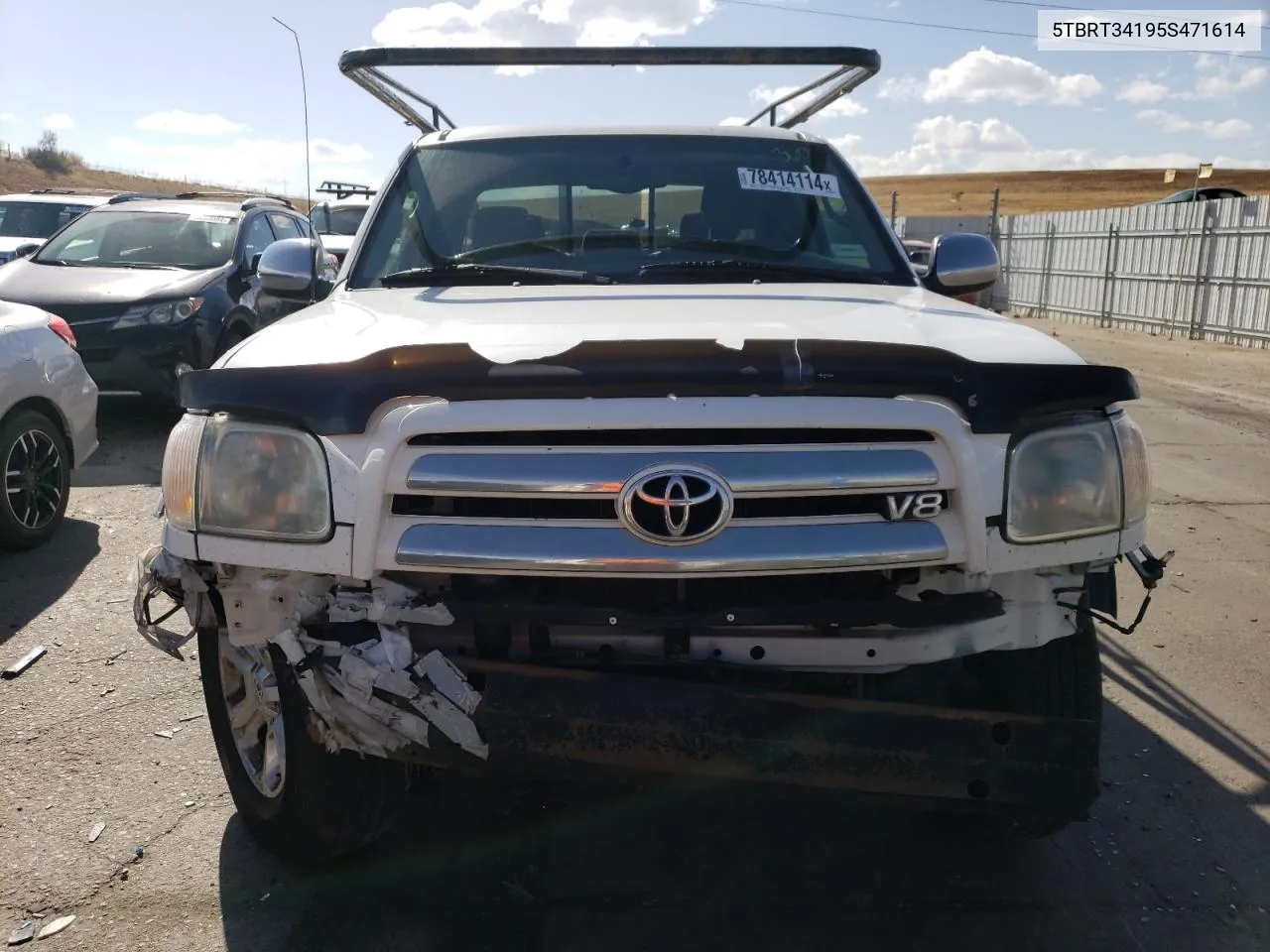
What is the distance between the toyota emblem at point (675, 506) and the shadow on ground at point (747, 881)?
0.61 meters

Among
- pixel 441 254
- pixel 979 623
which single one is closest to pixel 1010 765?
pixel 979 623

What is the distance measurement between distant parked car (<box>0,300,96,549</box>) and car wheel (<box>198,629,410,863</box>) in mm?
3244

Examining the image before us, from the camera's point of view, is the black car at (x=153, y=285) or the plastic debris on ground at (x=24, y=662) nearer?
the plastic debris on ground at (x=24, y=662)

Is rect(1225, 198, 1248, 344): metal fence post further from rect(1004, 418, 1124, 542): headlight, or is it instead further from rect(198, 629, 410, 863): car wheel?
rect(198, 629, 410, 863): car wheel

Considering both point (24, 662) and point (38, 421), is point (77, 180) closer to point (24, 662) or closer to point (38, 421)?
point (38, 421)

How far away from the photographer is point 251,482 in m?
2.36

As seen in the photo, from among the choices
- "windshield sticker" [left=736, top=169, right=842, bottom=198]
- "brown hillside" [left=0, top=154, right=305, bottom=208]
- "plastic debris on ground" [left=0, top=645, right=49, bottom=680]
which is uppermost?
"brown hillside" [left=0, top=154, right=305, bottom=208]

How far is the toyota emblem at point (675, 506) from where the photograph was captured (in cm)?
219

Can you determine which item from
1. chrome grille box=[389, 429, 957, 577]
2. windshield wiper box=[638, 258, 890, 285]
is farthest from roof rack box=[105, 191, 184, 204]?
chrome grille box=[389, 429, 957, 577]

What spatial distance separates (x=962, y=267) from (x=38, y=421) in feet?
15.1

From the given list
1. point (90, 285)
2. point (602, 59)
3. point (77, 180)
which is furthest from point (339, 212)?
point (77, 180)

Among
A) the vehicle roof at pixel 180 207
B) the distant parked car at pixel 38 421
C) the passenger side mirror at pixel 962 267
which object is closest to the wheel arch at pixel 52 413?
the distant parked car at pixel 38 421

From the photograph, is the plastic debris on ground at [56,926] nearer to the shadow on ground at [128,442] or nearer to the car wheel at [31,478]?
the car wheel at [31,478]

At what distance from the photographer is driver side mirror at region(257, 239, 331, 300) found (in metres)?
3.89
